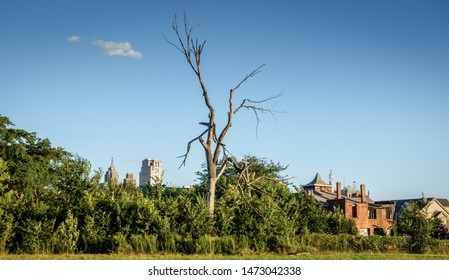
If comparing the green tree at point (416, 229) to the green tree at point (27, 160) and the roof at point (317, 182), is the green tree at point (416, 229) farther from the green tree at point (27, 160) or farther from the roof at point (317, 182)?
the roof at point (317, 182)

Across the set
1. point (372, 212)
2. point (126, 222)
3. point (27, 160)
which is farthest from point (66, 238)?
point (372, 212)

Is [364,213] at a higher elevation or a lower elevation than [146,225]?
higher

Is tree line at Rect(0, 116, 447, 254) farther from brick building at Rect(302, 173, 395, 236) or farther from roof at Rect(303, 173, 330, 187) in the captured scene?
roof at Rect(303, 173, 330, 187)

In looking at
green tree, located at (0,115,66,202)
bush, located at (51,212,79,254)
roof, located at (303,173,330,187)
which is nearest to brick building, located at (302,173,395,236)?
roof, located at (303,173,330,187)

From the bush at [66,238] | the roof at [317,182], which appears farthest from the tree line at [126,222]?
the roof at [317,182]

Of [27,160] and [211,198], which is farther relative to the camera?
[27,160]

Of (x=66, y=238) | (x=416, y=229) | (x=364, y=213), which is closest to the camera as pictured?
(x=66, y=238)

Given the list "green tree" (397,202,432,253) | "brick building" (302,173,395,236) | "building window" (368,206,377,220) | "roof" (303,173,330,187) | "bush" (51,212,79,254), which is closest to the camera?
"bush" (51,212,79,254)

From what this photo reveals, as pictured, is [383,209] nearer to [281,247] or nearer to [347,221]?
[347,221]

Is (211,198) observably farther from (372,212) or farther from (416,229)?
(372,212)

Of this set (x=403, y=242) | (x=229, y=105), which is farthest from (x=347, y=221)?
(x=229, y=105)

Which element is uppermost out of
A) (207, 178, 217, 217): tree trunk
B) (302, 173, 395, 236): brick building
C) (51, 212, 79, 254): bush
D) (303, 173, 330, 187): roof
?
(303, 173, 330, 187): roof

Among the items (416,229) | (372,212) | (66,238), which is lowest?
(66,238)

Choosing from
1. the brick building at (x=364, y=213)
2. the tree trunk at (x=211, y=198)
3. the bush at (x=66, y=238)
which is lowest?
the bush at (x=66, y=238)
